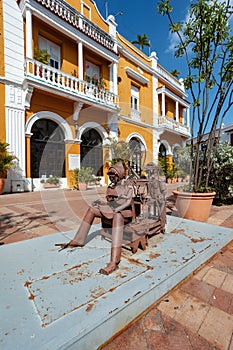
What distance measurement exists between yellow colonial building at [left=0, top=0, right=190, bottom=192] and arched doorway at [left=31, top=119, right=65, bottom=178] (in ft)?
0.13

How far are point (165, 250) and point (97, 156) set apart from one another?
8555mm

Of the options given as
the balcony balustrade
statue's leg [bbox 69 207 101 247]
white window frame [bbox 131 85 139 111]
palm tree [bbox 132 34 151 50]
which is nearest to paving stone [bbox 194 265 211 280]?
statue's leg [bbox 69 207 101 247]

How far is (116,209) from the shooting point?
1.54m

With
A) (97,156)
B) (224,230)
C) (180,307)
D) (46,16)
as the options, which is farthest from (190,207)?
(46,16)

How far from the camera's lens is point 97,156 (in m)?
10.0

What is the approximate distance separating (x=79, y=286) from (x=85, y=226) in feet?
1.92

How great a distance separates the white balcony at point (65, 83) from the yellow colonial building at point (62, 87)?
1.3 inches

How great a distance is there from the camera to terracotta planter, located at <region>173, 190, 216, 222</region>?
10.7 ft

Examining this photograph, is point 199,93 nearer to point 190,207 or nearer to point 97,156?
point 190,207

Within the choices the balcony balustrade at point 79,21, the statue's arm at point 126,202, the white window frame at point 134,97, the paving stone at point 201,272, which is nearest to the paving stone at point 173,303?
the paving stone at point 201,272

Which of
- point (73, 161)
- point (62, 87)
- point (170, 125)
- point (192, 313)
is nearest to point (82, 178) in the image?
point (73, 161)

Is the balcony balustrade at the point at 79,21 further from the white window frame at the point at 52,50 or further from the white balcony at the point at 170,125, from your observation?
the white balcony at the point at 170,125

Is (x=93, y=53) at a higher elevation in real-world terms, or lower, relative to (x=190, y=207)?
higher

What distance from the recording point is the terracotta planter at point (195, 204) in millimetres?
3264
